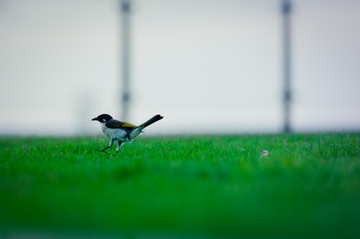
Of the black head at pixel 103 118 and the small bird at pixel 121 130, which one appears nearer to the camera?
the small bird at pixel 121 130

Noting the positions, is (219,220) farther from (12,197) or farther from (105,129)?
(105,129)

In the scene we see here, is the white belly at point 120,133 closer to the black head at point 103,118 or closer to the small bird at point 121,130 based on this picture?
the small bird at point 121,130

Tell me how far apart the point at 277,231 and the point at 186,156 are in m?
4.96

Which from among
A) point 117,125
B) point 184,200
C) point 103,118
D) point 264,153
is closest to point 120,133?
point 117,125

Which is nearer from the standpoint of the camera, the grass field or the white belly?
the grass field

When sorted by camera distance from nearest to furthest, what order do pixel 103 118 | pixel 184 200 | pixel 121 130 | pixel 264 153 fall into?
1. pixel 184 200
2. pixel 121 130
3. pixel 103 118
4. pixel 264 153

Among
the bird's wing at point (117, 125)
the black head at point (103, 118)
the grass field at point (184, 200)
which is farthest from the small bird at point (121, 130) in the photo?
the grass field at point (184, 200)

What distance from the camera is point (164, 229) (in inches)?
171

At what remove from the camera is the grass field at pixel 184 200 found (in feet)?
14.4

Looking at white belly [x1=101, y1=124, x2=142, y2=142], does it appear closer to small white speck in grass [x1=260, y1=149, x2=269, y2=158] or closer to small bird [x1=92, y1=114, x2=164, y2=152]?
small bird [x1=92, y1=114, x2=164, y2=152]

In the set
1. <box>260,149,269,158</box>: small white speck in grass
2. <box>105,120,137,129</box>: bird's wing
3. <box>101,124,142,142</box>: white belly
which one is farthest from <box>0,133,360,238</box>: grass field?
<box>260,149,269,158</box>: small white speck in grass

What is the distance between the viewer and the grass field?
439 centimetres

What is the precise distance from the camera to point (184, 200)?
5.04m

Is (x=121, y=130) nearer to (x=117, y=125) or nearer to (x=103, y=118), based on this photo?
(x=117, y=125)
